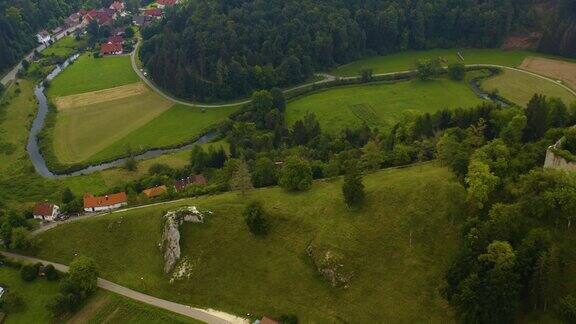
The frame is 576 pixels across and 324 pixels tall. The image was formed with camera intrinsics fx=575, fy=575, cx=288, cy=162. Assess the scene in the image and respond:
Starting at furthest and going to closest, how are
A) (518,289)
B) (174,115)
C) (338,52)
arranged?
1. (338,52)
2. (174,115)
3. (518,289)

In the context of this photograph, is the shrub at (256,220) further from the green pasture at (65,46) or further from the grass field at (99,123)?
the green pasture at (65,46)

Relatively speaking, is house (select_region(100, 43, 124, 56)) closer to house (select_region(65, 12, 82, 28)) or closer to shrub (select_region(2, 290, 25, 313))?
house (select_region(65, 12, 82, 28))

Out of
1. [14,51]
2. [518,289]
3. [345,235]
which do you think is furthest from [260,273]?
[14,51]

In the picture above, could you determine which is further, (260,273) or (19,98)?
(19,98)

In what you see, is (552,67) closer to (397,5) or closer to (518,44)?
(518,44)

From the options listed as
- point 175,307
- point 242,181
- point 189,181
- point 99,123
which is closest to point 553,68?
point 189,181

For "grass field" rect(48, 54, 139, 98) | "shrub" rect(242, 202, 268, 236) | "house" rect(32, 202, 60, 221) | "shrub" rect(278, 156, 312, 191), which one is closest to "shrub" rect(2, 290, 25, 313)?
"house" rect(32, 202, 60, 221)

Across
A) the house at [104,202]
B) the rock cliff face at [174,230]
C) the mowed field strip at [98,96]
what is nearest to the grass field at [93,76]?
the mowed field strip at [98,96]
